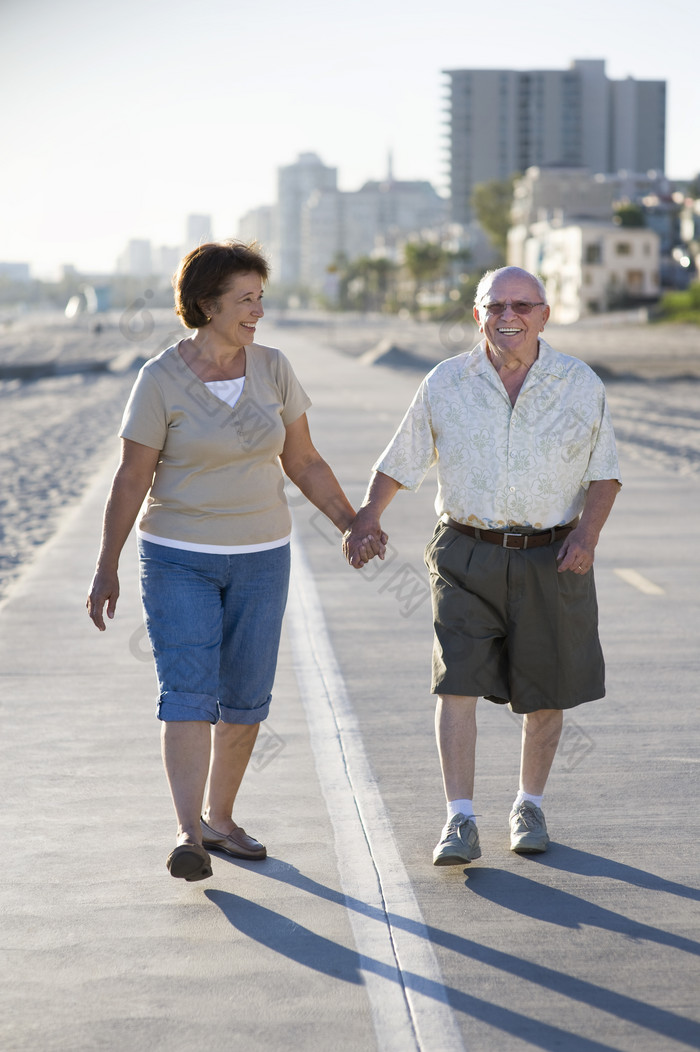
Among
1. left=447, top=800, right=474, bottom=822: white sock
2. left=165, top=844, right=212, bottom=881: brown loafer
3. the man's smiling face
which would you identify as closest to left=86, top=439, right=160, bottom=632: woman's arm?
left=165, top=844, right=212, bottom=881: brown loafer

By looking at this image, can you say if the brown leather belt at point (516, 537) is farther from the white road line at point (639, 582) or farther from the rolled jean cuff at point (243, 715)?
the white road line at point (639, 582)

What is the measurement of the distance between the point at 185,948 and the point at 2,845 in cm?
112

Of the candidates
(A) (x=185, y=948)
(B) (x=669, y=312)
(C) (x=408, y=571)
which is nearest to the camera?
(A) (x=185, y=948)

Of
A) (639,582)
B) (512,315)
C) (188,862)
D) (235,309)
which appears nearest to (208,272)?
(235,309)

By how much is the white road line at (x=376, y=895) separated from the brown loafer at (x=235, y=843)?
27 centimetres

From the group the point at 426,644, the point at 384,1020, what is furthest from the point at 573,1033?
the point at 426,644

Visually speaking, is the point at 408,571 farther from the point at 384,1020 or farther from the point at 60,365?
the point at 60,365

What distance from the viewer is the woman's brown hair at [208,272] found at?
175 inches

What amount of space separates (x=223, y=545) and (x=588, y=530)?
114 cm

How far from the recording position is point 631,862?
4680 mm

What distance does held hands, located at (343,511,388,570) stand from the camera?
493cm

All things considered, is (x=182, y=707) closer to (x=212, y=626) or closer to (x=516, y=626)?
(x=212, y=626)

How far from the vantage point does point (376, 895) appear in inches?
173

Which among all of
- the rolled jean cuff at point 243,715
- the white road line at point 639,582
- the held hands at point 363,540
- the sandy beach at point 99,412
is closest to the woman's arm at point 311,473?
the held hands at point 363,540
